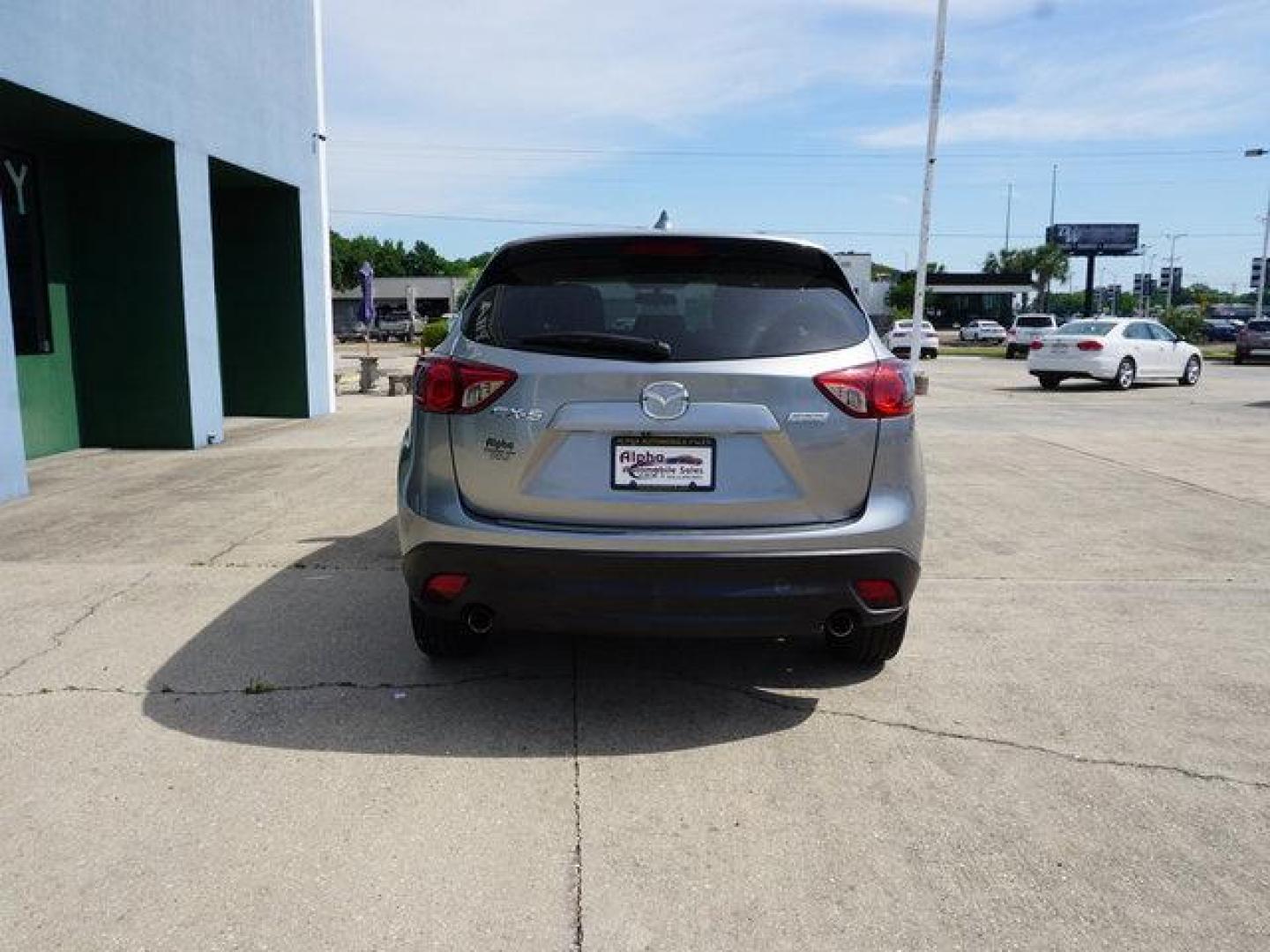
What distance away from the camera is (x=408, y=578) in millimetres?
3568

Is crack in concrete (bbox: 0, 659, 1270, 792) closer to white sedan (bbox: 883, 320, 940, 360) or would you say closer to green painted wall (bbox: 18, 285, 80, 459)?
green painted wall (bbox: 18, 285, 80, 459)

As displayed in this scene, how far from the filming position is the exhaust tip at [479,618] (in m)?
3.42

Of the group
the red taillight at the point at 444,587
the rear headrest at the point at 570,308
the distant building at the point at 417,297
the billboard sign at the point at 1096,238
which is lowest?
the red taillight at the point at 444,587

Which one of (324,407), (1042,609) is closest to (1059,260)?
(324,407)

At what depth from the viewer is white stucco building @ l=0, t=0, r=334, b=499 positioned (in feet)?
28.5

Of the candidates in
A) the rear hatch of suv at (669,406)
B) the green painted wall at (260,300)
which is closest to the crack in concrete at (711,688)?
the rear hatch of suv at (669,406)

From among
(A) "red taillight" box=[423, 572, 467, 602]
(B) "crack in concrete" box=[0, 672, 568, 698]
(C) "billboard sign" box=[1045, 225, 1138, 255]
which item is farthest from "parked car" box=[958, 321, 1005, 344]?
(A) "red taillight" box=[423, 572, 467, 602]

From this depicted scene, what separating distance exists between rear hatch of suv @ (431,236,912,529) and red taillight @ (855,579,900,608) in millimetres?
260

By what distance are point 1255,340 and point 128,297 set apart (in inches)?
1360

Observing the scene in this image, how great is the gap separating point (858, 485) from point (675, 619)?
79 centimetres

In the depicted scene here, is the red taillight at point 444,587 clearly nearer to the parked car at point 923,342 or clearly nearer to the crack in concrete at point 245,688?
the crack in concrete at point 245,688

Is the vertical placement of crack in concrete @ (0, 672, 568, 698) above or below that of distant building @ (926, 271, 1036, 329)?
below

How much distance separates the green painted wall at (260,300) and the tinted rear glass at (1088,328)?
15524mm

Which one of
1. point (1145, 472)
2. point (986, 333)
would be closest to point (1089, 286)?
point (986, 333)
